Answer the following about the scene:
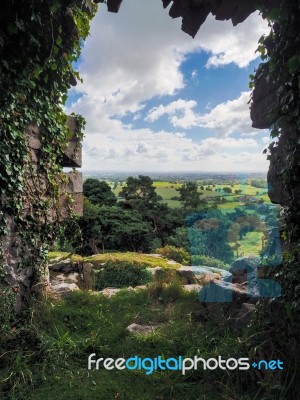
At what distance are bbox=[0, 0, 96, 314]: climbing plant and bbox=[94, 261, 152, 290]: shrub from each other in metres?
4.06

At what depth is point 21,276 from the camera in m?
4.32

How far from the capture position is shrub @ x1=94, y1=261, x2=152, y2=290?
28.3ft

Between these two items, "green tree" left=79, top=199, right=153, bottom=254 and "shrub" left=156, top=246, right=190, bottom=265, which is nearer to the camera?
"shrub" left=156, top=246, right=190, bottom=265

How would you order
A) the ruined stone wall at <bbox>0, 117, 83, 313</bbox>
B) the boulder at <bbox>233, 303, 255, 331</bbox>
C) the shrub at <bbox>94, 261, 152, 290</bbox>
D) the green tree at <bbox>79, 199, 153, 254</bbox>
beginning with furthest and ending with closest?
the green tree at <bbox>79, 199, 153, 254</bbox>, the shrub at <bbox>94, 261, 152, 290</bbox>, the ruined stone wall at <bbox>0, 117, 83, 313</bbox>, the boulder at <bbox>233, 303, 255, 331</bbox>

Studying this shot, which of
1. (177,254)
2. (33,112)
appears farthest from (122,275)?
(33,112)

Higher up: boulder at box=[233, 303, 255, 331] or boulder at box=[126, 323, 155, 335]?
boulder at box=[233, 303, 255, 331]

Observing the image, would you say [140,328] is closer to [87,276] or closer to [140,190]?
[87,276]

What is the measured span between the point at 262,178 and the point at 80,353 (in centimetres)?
283

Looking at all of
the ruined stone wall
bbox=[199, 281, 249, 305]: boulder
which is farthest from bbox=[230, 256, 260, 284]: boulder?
the ruined stone wall

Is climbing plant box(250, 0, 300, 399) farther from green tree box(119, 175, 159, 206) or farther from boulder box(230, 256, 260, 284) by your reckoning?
green tree box(119, 175, 159, 206)

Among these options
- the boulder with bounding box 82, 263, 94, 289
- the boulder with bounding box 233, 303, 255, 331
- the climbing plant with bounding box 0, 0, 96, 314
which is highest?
the climbing plant with bounding box 0, 0, 96, 314

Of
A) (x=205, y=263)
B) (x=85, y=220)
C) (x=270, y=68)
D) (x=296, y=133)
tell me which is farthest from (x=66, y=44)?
(x=85, y=220)

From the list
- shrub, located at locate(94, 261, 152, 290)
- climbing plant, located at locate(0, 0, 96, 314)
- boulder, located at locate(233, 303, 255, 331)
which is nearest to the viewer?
climbing plant, located at locate(0, 0, 96, 314)

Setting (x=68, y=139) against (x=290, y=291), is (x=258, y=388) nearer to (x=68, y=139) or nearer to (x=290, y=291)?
(x=290, y=291)
